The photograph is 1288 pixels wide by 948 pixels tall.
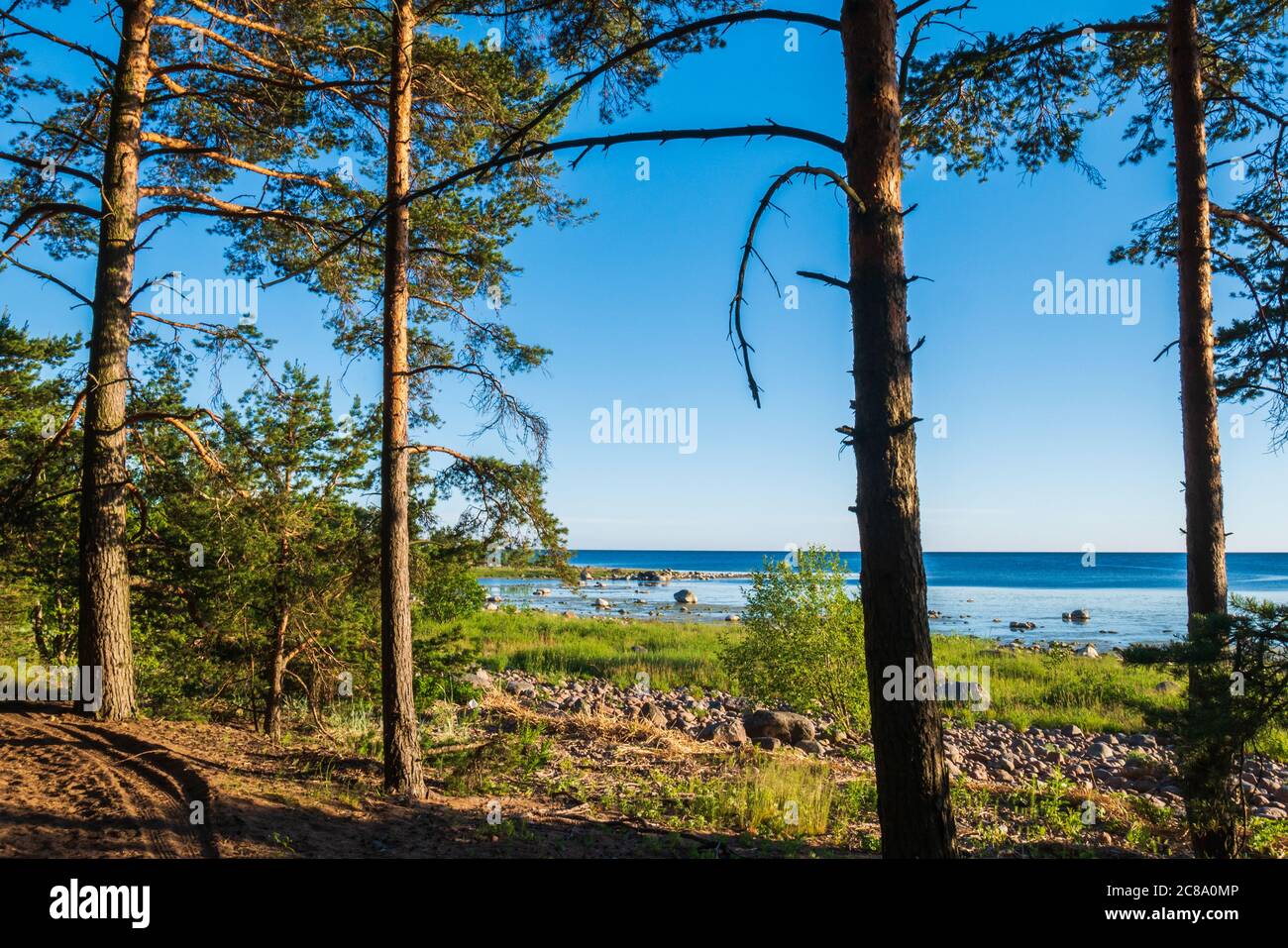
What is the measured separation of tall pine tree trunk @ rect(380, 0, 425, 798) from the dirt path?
1.67 m

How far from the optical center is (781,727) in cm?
1177

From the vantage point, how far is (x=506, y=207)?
9.48 meters

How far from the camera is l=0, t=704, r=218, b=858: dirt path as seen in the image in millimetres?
4945

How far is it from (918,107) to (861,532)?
243 inches

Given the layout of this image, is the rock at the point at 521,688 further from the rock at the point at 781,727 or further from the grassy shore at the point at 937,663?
the rock at the point at 781,727

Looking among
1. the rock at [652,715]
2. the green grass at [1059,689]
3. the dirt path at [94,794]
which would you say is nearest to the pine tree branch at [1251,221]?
the green grass at [1059,689]

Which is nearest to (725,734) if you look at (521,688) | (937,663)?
(521,688)

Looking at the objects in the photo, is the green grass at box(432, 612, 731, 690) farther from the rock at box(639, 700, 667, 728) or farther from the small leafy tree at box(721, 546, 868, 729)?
the small leafy tree at box(721, 546, 868, 729)

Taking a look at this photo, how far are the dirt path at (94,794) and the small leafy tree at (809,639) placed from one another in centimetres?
847

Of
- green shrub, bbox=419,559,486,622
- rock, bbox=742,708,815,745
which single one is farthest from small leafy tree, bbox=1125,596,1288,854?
green shrub, bbox=419,559,486,622

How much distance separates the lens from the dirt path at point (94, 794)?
16.2ft
